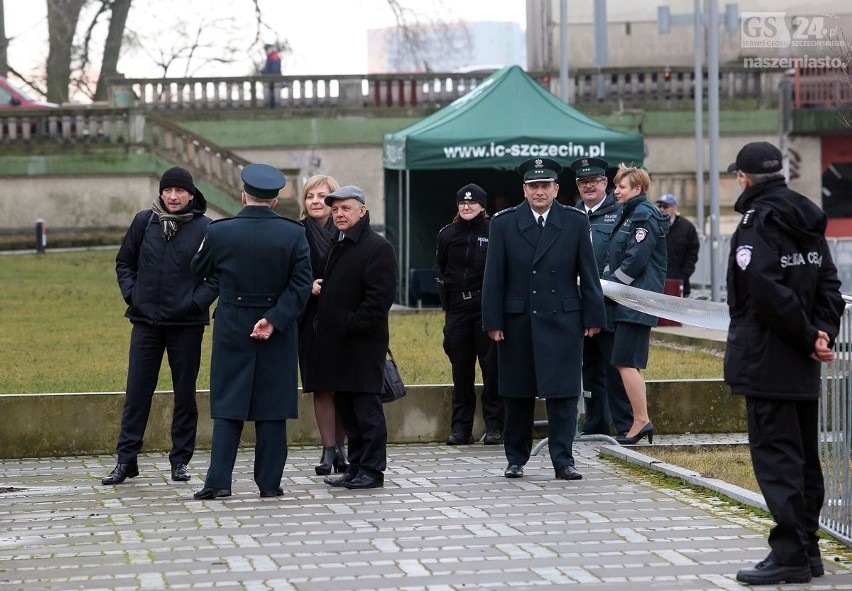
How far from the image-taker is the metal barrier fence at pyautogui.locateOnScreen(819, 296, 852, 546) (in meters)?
7.69

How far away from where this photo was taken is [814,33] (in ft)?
117

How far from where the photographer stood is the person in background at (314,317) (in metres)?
10.7

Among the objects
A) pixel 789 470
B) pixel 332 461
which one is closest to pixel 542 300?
pixel 332 461

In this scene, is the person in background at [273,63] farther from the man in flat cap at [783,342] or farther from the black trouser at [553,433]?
the man in flat cap at [783,342]

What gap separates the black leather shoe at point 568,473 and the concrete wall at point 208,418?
7.13ft

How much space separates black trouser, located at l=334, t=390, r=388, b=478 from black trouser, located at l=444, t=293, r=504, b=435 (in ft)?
6.37

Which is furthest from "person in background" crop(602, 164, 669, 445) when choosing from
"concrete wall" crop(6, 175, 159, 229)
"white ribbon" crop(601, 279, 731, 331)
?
"concrete wall" crop(6, 175, 159, 229)

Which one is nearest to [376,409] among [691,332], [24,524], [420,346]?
[24,524]

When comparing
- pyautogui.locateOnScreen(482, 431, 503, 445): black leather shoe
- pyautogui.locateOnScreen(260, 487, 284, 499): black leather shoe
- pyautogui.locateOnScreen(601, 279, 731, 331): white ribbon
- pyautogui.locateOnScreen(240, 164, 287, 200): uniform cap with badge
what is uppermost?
pyautogui.locateOnScreen(240, 164, 287, 200): uniform cap with badge

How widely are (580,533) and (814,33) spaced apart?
29.0m

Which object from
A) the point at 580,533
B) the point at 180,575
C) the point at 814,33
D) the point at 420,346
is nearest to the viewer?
the point at 180,575

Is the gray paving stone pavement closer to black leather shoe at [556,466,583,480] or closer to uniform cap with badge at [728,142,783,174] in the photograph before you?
black leather shoe at [556,466,583,480]

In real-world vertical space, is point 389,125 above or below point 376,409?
above

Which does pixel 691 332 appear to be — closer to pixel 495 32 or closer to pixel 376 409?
pixel 376 409
